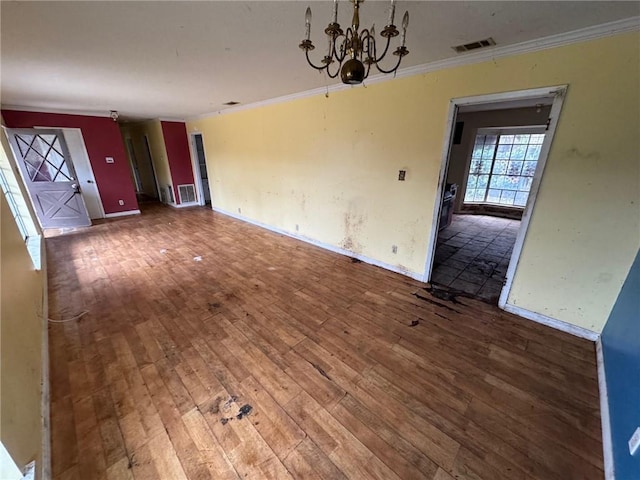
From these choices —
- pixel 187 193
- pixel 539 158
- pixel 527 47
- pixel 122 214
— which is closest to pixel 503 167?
pixel 539 158

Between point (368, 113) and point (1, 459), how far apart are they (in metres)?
3.80

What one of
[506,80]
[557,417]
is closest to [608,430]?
[557,417]

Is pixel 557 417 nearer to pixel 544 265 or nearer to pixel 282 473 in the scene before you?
pixel 544 265

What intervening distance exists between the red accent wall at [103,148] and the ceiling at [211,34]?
7.32 ft

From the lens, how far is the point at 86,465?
1.34 meters

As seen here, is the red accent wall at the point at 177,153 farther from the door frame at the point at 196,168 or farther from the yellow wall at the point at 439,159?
the yellow wall at the point at 439,159

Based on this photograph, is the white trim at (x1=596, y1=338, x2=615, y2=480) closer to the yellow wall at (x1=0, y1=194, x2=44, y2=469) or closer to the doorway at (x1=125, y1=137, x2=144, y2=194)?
the yellow wall at (x1=0, y1=194, x2=44, y2=469)

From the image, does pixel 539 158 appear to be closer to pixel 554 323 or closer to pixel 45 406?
pixel 554 323

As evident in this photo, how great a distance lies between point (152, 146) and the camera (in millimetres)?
7430

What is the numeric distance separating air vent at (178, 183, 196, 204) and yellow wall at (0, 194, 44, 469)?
5642 mm

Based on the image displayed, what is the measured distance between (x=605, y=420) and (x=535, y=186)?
1.75m

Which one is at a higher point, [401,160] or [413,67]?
[413,67]

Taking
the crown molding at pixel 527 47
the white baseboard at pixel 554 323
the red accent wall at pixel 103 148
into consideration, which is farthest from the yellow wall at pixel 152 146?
the white baseboard at pixel 554 323

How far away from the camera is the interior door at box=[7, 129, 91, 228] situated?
15.9ft
